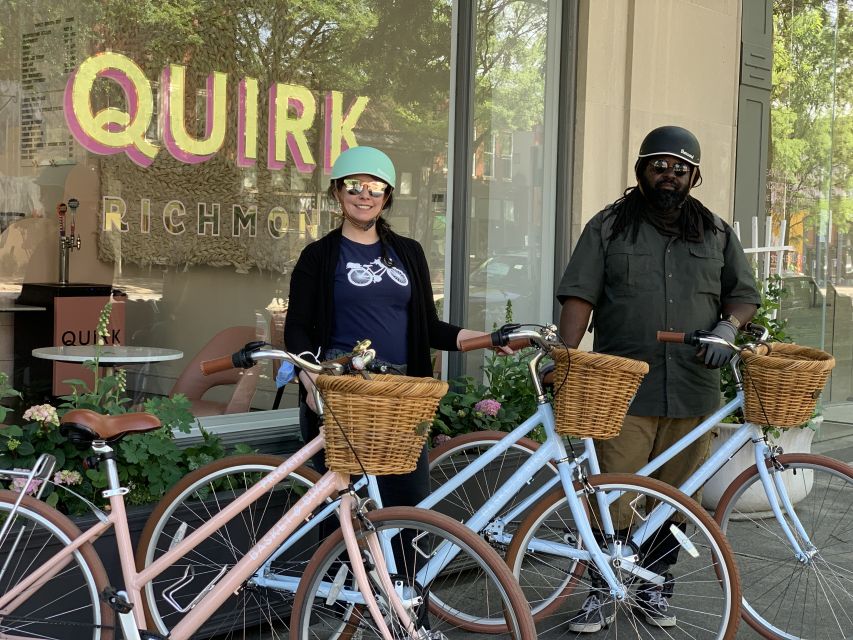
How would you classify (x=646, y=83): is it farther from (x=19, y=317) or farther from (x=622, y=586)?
(x=19, y=317)

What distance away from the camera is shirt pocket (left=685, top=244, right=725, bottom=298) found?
398 cm

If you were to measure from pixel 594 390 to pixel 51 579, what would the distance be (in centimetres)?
173

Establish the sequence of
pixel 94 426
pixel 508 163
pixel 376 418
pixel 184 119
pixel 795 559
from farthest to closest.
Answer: pixel 184 119
pixel 508 163
pixel 795 559
pixel 94 426
pixel 376 418

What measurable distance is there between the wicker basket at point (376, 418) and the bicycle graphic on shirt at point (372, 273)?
84 centimetres

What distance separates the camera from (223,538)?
360cm

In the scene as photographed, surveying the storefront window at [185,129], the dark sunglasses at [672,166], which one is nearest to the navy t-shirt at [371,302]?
the dark sunglasses at [672,166]

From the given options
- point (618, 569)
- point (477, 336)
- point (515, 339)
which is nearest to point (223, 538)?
point (477, 336)

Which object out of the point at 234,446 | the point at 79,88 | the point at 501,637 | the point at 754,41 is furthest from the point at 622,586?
the point at 79,88

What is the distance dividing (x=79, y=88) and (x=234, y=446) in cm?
414

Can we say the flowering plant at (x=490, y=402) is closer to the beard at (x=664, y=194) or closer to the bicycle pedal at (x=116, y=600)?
the beard at (x=664, y=194)

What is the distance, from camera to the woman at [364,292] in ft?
11.2

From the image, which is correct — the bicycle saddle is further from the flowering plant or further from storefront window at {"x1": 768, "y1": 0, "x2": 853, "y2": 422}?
storefront window at {"x1": 768, "y1": 0, "x2": 853, "y2": 422}

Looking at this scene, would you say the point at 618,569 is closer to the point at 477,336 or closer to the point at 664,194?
the point at 477,336

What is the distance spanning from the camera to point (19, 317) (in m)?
7.31
